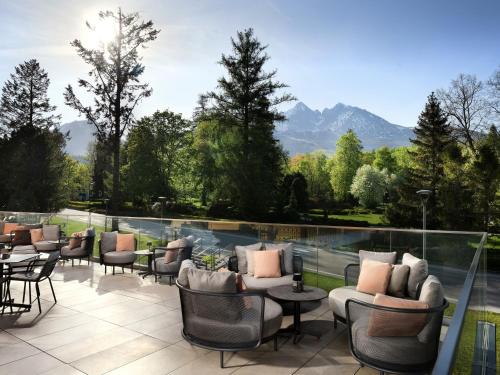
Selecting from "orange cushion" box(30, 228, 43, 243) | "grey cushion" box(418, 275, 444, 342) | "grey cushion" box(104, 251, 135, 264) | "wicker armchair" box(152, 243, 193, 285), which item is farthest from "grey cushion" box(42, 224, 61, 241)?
"grey cushion" box(418, 275, 444, 342)

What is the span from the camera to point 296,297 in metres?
4.39

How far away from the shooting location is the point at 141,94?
2183 centimetres

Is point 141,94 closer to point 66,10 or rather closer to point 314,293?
point 66,10

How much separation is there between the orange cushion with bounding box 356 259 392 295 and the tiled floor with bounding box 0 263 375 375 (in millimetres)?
622

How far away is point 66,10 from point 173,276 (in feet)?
35.7

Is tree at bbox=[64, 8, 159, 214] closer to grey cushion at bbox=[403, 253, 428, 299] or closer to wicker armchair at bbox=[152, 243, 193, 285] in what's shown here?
wicker armchair at bbox=[152, 243, 193, 285]

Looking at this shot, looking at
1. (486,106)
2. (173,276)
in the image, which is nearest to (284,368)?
(173,276)

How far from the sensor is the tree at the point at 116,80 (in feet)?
68.5

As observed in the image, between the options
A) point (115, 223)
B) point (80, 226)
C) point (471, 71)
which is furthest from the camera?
point (471, 71)

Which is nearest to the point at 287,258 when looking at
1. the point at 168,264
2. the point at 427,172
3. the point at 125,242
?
the point at 168,264

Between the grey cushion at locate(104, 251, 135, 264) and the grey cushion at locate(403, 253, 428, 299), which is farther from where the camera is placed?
the grey cushion at locate(104, 251, 135, 264)

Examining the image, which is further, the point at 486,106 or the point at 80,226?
the point at 486,106

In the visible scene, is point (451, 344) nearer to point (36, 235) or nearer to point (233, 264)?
point (233, 264)

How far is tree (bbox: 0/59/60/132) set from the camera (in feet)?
91.9
